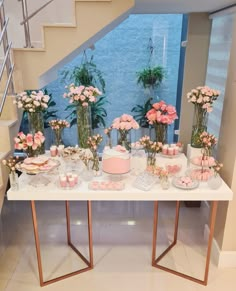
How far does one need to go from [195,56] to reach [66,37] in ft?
4.51

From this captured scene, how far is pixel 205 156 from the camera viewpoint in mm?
2113

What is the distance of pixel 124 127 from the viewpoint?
2.14 metres

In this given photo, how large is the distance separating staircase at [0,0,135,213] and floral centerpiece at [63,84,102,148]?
34 cm

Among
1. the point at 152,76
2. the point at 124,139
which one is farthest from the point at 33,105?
the point at 152,76

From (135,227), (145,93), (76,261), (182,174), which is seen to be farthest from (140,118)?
(76,261)

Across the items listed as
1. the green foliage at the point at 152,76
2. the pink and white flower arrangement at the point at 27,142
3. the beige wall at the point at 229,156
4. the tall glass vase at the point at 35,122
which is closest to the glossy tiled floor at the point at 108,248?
the beige wall at the point at 229,156

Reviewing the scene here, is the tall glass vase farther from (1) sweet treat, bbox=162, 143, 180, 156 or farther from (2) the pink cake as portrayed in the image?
(1) sweet treat, bbox=162, 143, 180, 156

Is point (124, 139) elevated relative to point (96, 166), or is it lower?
elevated

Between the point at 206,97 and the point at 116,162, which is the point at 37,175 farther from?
the point at 206,97

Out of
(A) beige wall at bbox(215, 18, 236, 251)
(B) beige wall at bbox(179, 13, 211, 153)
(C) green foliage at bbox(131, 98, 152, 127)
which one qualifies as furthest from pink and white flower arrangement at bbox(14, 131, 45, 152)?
(C) green foliage at bbox(131, 98, 152, 127)

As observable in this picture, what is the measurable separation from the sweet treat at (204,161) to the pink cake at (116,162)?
21.1 inches

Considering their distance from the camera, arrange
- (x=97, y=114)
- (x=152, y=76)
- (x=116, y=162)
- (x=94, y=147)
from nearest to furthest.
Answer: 1. (x=116, y=162)
2. (x=94, y=147)
3. (x=152, y=76)
4. (x=97, y=114)

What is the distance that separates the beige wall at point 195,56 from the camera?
280 cm

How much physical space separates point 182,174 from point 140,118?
201cm
